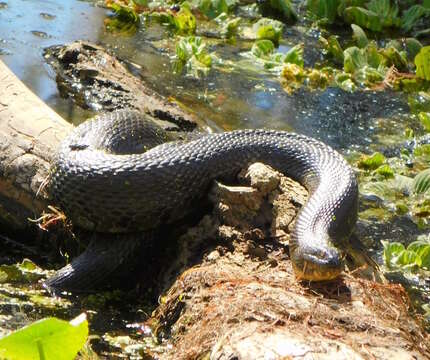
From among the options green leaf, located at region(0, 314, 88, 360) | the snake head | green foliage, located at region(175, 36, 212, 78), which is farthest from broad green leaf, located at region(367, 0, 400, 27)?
green leaf, located at region(0, 314, 88, 360)

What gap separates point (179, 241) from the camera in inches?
234

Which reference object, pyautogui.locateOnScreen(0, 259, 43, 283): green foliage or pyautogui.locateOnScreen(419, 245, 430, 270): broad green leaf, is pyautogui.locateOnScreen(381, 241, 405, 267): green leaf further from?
pyautogui.locateOnScreen(0, 259, 43, 283): green foliage

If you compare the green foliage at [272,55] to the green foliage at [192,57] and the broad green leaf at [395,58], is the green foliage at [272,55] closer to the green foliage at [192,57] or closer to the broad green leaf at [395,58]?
the green foliage at [192,57]

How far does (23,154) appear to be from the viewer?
6465 millimetres

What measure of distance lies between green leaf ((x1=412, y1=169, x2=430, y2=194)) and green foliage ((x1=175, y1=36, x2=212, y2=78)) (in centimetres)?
334

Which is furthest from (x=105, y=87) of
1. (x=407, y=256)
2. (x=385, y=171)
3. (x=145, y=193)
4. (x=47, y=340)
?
(x=47, y=340)

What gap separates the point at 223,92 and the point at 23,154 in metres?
3.88

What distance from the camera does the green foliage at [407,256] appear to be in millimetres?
6793

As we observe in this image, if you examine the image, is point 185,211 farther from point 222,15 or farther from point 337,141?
point 222,15

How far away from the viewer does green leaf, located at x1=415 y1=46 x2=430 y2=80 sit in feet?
32.8

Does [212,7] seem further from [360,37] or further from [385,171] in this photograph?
[385,171]

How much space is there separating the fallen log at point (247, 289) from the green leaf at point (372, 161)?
82.6 inches

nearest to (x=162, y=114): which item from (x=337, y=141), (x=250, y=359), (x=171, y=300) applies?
(x=337, y=141)

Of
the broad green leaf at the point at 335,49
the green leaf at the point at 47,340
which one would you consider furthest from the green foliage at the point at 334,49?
the green leaf at the point at 47,340
